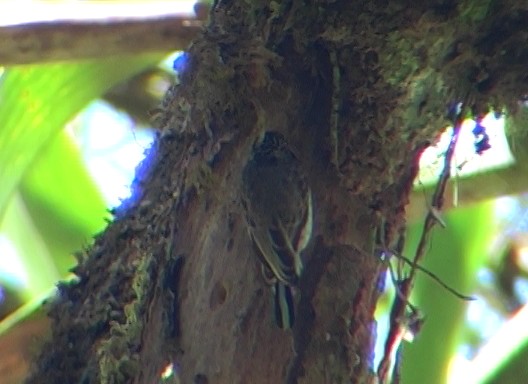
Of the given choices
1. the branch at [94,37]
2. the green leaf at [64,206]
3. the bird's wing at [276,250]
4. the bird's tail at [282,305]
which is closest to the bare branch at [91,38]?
the branch at [94,37]

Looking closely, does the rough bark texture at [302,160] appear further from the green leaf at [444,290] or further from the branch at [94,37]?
the green leaf at [444,290]

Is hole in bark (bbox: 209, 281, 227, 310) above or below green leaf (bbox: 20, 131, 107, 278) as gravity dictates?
below

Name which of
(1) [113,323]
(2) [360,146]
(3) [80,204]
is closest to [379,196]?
(2) [360,146]

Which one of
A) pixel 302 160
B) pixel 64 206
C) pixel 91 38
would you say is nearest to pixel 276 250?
pixel 302 160

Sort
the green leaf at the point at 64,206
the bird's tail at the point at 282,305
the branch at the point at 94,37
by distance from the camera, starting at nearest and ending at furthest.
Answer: the bird's tail at the point at 282,305
the branch at the point at 94,37
the green leaf at the point at 64,206

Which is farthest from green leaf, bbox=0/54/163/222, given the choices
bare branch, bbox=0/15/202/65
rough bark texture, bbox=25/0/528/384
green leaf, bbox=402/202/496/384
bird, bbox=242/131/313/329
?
green leaf, bbox=402/202/496/384

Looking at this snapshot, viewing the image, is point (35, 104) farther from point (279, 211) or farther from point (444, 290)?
point (444, 290)

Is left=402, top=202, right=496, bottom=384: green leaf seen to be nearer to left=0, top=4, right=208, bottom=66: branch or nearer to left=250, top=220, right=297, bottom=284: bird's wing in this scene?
left=250, top=220, right=297, bottom=284: bird's wing
